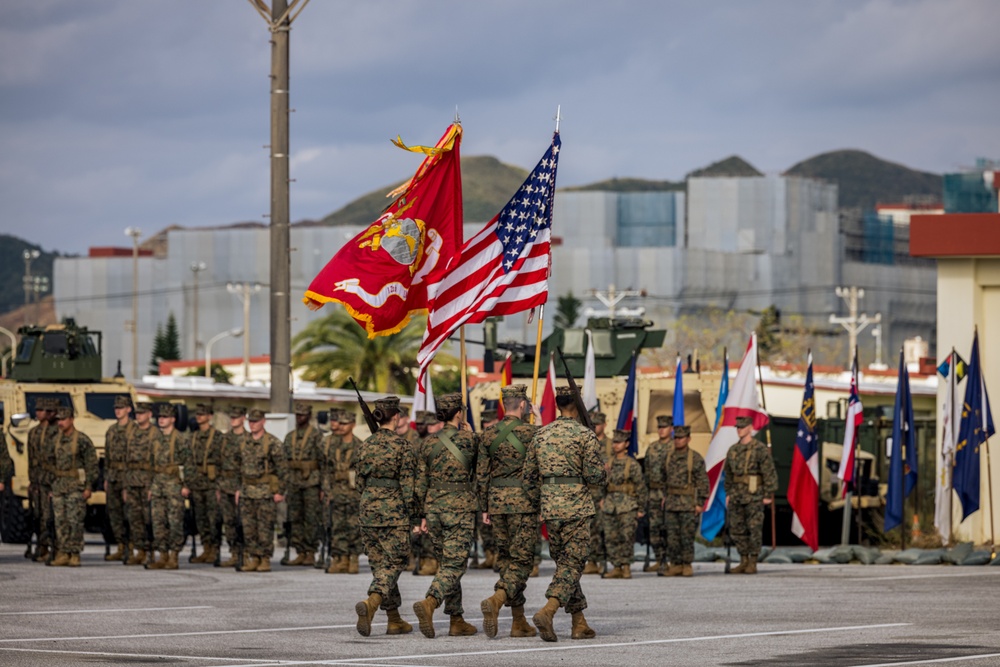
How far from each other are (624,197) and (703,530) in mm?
93873

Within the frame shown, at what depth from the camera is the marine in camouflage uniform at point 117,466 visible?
61.0 ft

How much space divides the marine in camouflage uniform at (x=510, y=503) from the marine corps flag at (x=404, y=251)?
1879 millimetres

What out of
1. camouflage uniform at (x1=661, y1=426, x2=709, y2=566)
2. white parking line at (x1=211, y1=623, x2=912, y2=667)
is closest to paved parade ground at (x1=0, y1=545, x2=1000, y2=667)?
white parking line at (x1=211, y1=623, x2=912, y2=667)

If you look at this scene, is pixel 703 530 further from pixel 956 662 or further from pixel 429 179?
pixel 956 662

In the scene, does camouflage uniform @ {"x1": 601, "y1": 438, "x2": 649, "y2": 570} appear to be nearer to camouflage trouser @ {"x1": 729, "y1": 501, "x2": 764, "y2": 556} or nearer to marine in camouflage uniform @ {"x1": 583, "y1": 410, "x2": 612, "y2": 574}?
marine in camouflage uniform @ {"x1": 583, "y1": 410, "x2": 612, "y2": 574}

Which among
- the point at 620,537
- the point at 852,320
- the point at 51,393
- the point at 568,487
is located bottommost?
the point at 620,537

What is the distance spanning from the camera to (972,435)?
19.9 m

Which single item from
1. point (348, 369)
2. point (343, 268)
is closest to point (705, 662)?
point (343, 268)

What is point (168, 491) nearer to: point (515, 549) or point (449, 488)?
point (449, 488)

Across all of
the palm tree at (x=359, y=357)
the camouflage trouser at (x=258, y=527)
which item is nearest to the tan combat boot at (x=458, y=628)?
the camouflage trouser at (x=258, y=527)

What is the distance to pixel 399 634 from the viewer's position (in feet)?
38.7

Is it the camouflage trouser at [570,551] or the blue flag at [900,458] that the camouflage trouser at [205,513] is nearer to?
the blue flag at [900,458]

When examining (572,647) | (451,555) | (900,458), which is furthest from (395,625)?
(900,458)

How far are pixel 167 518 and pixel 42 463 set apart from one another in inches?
59.7
